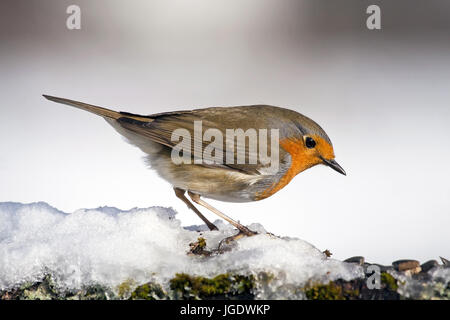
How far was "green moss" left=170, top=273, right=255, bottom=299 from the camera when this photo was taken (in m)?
1.62

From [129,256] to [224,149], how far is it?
0.76 meters

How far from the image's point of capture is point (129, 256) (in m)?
1.72

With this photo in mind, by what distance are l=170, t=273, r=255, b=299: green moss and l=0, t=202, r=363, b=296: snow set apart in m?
0.03

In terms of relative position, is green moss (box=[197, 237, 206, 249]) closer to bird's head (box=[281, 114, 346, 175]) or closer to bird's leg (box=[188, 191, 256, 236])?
bird's leg (box=[188, 191, 256, 236])

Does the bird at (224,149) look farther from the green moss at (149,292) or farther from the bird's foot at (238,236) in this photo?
the green moss at (149,292)

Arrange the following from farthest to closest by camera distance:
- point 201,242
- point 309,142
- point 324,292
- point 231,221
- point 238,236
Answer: point 309,142, point 231,221, point 238,236, point 201,242, point 324,292

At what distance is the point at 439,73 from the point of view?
3.55 m

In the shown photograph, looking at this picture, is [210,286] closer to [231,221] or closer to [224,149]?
[231,221]

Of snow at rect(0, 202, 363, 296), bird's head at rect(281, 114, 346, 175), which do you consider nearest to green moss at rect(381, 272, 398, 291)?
snow at rect(0, 202, 363, 296)

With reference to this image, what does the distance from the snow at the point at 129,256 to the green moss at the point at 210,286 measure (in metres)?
0.03

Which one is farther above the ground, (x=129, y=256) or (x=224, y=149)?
(x=224, y=149)

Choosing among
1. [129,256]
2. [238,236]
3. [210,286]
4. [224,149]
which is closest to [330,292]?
[210,286]

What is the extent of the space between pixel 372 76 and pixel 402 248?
1.29 metres
